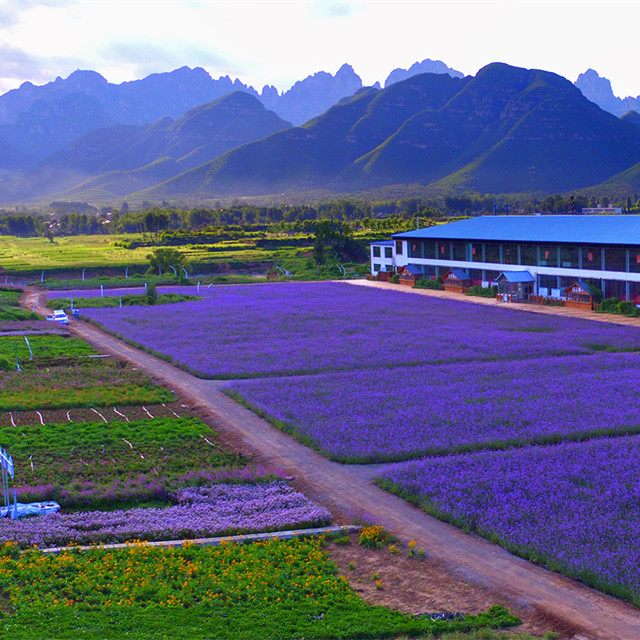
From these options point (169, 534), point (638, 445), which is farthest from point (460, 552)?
point (638, 445)

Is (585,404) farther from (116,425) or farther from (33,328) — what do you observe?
(33,328)

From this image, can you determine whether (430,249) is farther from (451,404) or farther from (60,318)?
(451,404)

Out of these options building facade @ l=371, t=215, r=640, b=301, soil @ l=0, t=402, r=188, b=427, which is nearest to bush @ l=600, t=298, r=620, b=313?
building facade @ l=371, t=215, r=640, b=301

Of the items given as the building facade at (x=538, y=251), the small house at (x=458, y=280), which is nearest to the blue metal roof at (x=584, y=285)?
the building facade at (x=538, y=251)

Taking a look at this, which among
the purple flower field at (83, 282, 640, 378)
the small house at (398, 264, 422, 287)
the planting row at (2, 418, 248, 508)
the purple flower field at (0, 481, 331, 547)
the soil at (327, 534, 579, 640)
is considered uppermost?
the small house at (398, 264, 422, 287)

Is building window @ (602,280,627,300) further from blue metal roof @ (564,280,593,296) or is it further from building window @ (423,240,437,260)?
building window @ (423,240,437,260)
